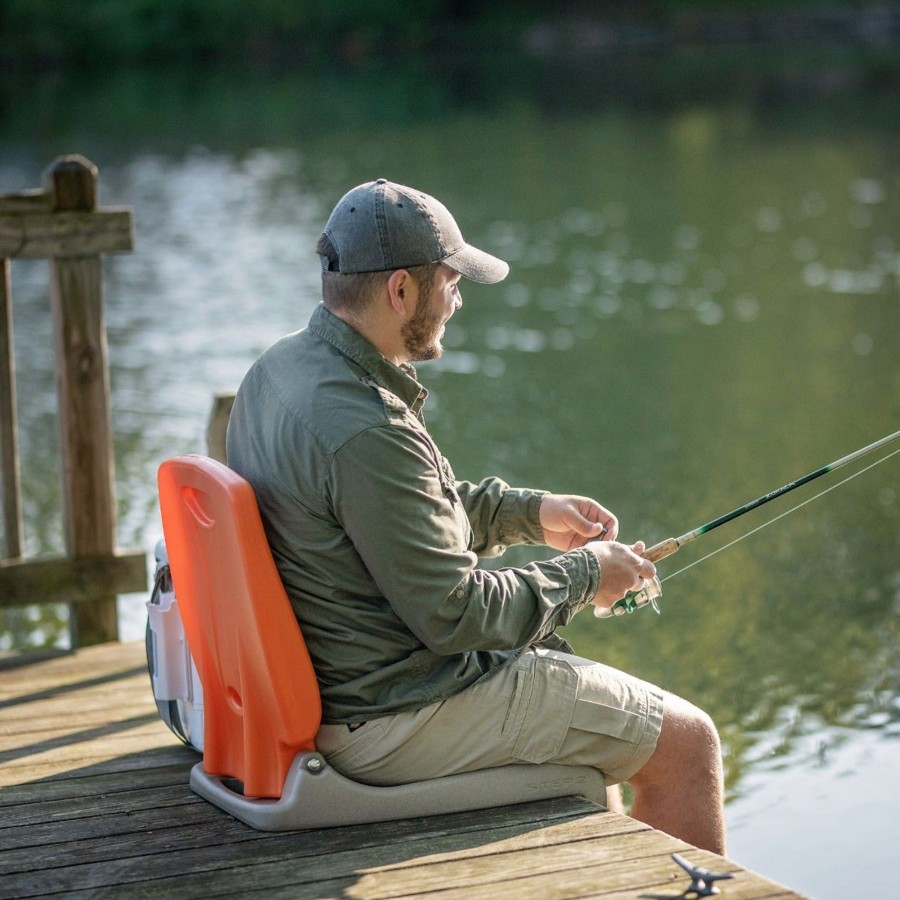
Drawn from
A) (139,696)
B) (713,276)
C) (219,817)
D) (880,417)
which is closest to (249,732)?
(219,817)

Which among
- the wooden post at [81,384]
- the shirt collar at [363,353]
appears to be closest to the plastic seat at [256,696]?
the shirt collar at [363,353]

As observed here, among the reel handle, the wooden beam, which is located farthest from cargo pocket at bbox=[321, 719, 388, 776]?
the wooden beam

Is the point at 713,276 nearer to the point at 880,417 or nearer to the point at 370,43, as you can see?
the point at 880,417

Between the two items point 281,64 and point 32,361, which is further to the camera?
point 281,64

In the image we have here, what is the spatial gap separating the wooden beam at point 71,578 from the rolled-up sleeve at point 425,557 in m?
1.80

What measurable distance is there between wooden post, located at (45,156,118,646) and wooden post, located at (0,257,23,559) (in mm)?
126

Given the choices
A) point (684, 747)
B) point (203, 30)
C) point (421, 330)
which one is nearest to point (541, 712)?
point (684, 747)

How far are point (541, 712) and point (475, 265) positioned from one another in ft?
2.69

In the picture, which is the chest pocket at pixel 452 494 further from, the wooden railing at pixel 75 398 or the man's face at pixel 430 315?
the wooden railing at pixel 75 398

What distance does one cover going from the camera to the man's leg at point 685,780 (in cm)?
294

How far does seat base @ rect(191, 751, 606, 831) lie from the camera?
9.30 ft

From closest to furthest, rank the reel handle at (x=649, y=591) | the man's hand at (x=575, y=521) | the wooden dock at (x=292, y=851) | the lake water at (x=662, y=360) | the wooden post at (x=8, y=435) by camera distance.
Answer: the wooden dock at (x=292, y=851) → the reel handle at (x=649, y=591) → the man's hand at (x=575, y=521) → the wooden post at (x=8, y=435) → the lake water at (x=662, y=360)

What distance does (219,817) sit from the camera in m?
2.97

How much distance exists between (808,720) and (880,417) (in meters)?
3.67
